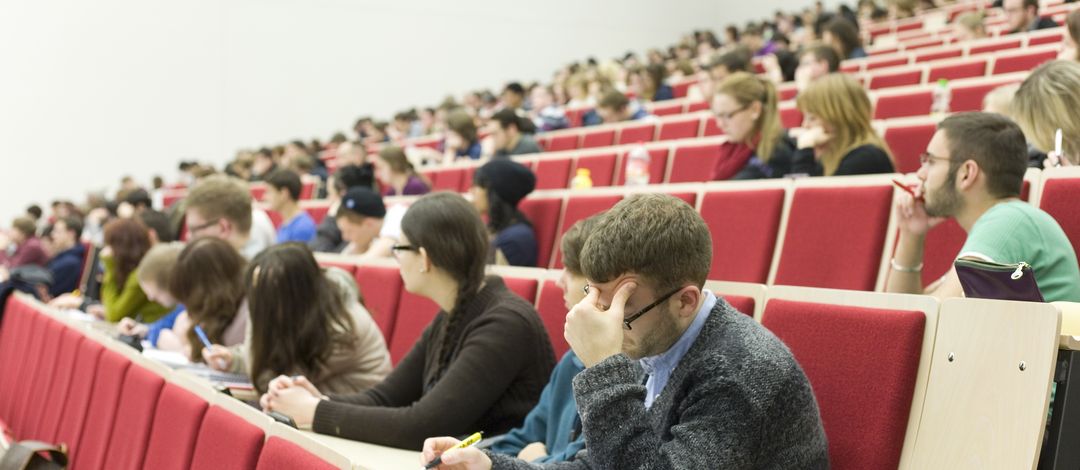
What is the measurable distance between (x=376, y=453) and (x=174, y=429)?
0.61ft

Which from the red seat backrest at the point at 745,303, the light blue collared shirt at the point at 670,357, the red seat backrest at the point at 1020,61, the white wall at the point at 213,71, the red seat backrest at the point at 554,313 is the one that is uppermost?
the red seat backrest at the point at 1020,61

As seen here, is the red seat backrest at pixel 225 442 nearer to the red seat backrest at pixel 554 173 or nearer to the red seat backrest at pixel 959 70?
the red seat backrest at pixel 554 173

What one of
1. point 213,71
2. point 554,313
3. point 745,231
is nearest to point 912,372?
point 554,313

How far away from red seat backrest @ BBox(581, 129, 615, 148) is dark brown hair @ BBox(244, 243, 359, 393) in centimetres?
184

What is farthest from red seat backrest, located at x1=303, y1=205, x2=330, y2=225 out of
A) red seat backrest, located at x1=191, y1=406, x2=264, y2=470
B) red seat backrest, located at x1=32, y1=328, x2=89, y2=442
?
red seat backrest, located at x1=191, y1=406, x2=264, y2=470

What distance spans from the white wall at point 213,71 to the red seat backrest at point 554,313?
5.08m

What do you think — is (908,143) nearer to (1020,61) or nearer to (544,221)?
(544,221)

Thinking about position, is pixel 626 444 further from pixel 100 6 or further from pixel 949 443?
pixel 100 6

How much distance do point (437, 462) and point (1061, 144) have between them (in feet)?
2.61

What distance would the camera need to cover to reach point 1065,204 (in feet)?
3.21

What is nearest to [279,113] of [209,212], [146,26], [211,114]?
[211,114]

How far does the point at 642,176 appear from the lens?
201cm

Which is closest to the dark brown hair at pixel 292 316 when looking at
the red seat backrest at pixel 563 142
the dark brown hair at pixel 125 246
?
the dark brown hair at pixel 125 246

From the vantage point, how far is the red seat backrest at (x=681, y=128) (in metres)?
2.75
